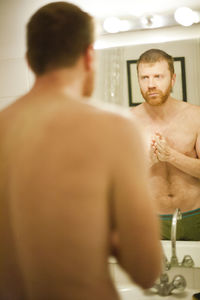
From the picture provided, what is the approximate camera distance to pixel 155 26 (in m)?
1.63

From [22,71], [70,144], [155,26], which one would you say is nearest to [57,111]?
[70,144]

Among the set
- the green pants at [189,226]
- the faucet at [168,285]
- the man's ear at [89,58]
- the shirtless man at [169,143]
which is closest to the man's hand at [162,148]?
the shirtless man at [169,143]

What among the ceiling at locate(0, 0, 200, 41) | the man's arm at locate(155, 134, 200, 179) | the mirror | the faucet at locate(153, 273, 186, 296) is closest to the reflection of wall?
the mirror

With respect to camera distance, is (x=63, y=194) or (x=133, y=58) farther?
(x=133, y=58)

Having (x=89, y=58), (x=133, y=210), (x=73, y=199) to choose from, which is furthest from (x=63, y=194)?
(x=89, y=58)

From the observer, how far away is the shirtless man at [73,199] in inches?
25.2

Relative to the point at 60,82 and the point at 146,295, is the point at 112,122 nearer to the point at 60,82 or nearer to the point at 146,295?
the point at 60,82

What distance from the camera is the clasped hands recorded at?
5.13 feet

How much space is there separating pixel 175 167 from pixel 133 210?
95 cm

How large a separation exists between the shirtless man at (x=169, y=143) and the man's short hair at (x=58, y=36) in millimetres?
884

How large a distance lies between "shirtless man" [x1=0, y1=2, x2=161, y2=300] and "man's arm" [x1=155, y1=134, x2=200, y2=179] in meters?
0.89

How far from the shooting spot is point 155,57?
63.2 inches

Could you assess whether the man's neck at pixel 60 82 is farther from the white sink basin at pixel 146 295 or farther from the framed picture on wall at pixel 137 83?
the white sink basin at pixel 146 295

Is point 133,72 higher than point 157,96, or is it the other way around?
point 133,72
